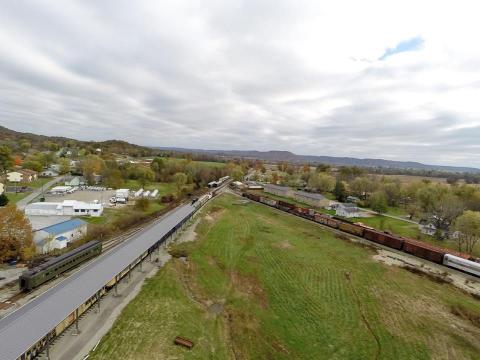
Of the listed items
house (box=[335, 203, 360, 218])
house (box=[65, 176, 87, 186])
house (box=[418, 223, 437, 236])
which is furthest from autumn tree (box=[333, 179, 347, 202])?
house (box=[65, 176, 87, 186])

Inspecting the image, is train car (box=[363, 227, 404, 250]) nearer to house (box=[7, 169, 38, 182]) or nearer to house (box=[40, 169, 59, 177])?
house (box=[7, 169, 38, 182])

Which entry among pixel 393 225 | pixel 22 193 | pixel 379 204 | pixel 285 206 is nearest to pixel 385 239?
pixel 393 225

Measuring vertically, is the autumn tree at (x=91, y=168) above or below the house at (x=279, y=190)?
above

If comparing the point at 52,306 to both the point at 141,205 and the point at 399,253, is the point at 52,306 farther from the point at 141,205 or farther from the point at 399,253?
the point at 399,253

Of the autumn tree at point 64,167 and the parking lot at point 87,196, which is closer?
the parking lot at point 87,196

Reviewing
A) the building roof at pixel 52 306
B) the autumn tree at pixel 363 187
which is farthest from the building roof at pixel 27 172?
the autumn tree at pixel 363 187

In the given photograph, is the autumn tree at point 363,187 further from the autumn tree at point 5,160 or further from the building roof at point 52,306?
the autumn tree at point 5,160

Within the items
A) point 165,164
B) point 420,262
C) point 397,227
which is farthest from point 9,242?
point 165,164
